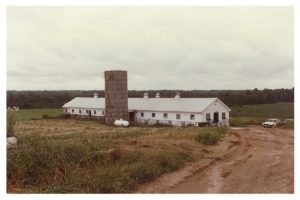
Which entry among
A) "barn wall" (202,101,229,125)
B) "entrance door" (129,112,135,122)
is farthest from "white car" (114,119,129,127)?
"barn wall" (202,101,229,125)

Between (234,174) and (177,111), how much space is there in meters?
24.2

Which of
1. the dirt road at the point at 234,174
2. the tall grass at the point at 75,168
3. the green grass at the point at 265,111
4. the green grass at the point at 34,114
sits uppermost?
the green grass at the point at 265,111

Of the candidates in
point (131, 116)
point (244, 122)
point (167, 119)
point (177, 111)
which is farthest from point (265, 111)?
point (131, 116)

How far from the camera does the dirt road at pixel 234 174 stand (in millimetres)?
11841

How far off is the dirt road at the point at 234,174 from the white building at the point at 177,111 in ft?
51.6

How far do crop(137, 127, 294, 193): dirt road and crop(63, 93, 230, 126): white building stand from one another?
15715mm

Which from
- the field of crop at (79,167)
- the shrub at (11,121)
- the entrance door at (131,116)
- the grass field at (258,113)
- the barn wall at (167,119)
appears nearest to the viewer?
the field of crop at (79,167)

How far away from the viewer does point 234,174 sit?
45.8 ft

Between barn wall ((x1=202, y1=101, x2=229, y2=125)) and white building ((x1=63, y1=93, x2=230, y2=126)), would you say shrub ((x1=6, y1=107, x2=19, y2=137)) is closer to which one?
white building ((x1=63, y1=93, x2=230, y2=126))

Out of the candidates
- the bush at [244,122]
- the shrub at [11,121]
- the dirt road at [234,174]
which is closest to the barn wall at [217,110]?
the bush at [244,122]

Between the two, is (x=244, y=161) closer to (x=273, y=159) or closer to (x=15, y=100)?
(x=273, y=159)

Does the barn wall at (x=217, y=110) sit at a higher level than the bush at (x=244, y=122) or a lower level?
higher

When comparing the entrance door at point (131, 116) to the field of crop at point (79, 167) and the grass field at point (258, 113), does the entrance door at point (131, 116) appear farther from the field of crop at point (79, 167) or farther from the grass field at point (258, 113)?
the field of crop at point (79, 167)

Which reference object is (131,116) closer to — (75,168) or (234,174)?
(234,174)
